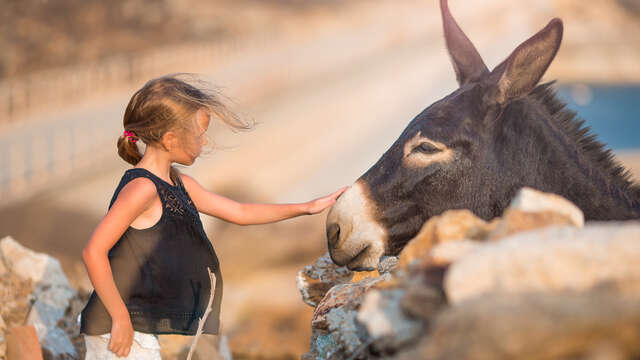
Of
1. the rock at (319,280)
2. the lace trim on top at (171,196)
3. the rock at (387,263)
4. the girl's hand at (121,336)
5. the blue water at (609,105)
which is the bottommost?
the blue water at (609,105)

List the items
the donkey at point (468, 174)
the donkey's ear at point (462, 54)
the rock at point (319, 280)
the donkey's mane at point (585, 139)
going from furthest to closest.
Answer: the rock at point (319, 280) → the donkey's ear at point (462, 54) → the donkey's mane at point (585, 139) → the donkey at point (468, 174)

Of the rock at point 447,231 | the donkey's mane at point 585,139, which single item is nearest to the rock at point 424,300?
the rock at point 447,231

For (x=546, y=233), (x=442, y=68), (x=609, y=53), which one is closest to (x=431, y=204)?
(x=546, y=233)

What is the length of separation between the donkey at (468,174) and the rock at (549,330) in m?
1.17

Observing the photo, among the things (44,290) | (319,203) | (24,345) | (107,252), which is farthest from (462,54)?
(44,290)

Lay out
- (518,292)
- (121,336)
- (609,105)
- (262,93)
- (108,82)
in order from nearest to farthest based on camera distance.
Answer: (518,292)
(121,336)
(108,82)
(262,93)
(609,105)

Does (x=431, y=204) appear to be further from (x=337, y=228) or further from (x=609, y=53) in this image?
(x=609, y=53)

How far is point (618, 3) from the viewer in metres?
19.2

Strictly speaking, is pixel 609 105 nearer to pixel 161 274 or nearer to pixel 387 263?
pixel 387 263

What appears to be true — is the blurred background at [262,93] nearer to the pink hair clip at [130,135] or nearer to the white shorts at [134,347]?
the white shorts at [134,347]

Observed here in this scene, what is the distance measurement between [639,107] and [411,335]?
18532mm

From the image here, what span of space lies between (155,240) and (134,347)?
0.37m

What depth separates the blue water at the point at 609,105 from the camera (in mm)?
16094

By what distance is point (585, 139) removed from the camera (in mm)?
2354
